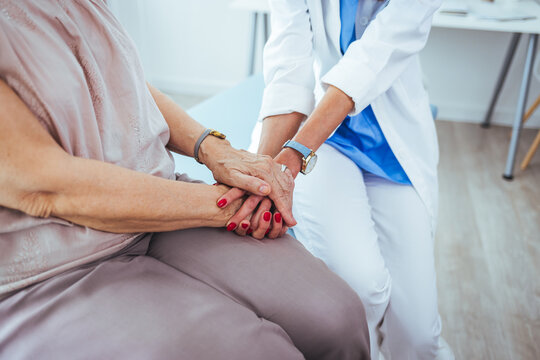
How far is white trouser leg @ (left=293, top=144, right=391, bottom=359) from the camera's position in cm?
105

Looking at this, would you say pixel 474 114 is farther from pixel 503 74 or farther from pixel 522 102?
pixel 522 102

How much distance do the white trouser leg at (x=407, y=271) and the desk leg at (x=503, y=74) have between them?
187cm

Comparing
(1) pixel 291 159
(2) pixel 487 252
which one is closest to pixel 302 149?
(1) pixel 291 159

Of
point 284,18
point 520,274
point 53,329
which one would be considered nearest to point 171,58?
point 284,18

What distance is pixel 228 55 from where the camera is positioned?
317 cm

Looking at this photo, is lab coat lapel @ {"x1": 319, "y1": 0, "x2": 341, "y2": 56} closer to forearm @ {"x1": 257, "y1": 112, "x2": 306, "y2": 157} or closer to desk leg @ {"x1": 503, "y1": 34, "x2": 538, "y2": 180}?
forearm @ {"x1": 257, "y1": 112, "x2": 306, "y2": 157}

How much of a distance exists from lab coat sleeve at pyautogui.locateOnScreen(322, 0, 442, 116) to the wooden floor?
0.88 m

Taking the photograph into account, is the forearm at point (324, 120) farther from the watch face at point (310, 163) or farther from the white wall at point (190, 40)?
the white wall at point (190, 40)

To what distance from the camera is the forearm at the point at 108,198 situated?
685 mm

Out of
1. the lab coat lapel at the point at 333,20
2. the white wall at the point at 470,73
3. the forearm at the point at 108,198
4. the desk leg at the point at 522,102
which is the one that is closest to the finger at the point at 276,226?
the forearm at the point at 108,198

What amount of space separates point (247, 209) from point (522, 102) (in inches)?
76.9

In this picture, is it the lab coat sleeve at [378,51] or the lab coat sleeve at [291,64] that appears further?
the lab coat sleeve at [291,64]

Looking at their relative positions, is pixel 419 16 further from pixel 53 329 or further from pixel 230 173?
pixel 53 329

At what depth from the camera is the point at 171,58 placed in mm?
3246
